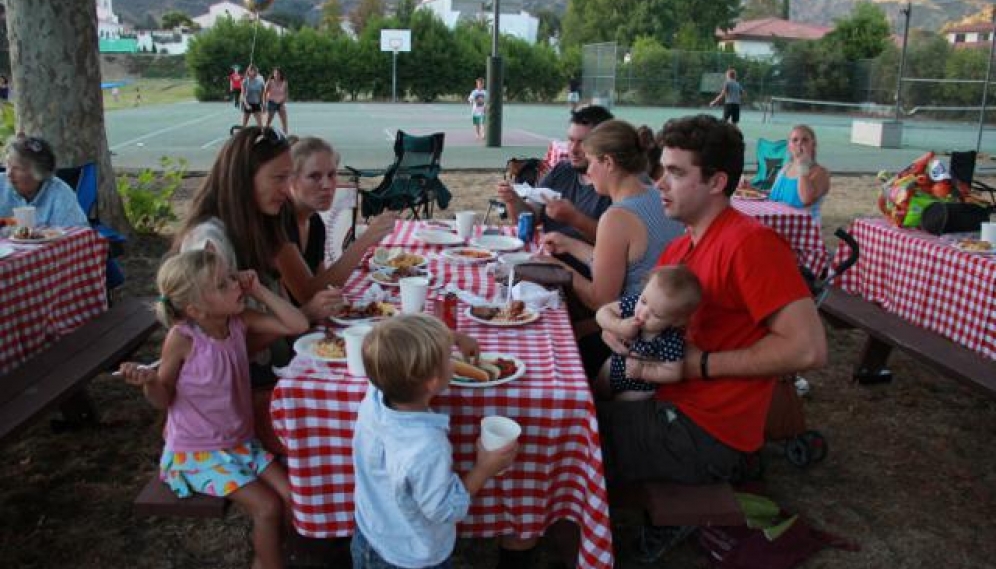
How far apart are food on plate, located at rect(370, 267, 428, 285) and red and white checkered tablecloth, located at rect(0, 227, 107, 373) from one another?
1927 millimetres

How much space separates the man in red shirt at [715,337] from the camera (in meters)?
2.23

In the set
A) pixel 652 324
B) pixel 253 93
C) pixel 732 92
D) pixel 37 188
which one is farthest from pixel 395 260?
pixel 732 92

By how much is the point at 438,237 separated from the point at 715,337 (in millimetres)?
2074

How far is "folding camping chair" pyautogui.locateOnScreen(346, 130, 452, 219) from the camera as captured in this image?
27.5ft

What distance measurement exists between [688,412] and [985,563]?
1602mm

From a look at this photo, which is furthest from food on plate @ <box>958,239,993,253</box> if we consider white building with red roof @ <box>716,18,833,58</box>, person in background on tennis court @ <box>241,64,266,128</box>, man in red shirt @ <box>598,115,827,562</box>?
white building with red roof @ <box>716,18,833,58</box>

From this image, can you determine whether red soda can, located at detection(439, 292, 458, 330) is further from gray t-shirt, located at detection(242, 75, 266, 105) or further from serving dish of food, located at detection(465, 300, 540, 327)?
gray t-shirt, located at detection(242, 75, 266, 105)

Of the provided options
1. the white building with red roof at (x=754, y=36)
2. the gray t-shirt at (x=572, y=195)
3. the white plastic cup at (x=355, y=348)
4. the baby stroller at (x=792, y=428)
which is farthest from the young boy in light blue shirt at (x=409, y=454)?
the white building with red roof at (x=754, y=36)

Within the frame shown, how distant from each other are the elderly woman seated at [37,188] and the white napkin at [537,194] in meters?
2.77

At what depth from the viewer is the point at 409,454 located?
188 cm

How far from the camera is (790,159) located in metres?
6.80

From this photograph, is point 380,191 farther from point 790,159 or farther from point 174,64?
point 174,64

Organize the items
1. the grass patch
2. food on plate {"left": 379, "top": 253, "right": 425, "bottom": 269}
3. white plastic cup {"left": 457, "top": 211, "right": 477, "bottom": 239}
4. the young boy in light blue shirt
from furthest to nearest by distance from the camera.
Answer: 1. the grass patch
2. white plastic cup {"left": 457, "top": 211, "right": 477, "bottom": 239}
3. food on plate {"left": 379, "top": 253, "right": 425, "bottom": 269}
4. the young boy in light blue shirt

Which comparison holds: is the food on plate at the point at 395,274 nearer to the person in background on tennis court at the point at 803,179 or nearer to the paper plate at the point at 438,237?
the paper plate at the point at 438,237
